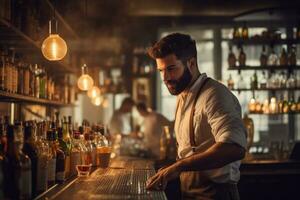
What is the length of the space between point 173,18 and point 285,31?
5.99 feet

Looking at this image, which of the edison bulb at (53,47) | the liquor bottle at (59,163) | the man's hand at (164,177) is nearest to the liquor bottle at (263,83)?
the edison bulb at (53,47)

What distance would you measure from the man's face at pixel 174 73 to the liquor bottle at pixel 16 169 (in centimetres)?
86

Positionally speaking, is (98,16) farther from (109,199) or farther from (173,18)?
(109,199)

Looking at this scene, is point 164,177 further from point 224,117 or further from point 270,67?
point 270,67

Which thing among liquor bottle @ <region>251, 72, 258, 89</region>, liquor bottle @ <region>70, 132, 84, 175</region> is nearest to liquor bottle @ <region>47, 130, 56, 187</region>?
liquor bottle @ <region>70, 132, 84, 175</region>

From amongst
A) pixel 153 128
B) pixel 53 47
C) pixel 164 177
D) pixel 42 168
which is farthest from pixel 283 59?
pixel 42 168

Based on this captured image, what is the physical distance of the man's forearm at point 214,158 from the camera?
216 cm

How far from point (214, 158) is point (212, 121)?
→ 204 mm

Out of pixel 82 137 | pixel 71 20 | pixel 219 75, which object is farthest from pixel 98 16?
pixel 82 137

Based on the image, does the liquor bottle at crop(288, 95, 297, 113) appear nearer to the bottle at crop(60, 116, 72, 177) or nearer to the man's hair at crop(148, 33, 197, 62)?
the bottle at crop(60, 116, 72, 177)

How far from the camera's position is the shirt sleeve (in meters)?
Answer: 2.18

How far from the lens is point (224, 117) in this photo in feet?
7.30

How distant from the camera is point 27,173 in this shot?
6.59 feet

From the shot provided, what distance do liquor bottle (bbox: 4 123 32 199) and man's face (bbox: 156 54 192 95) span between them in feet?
2.82
